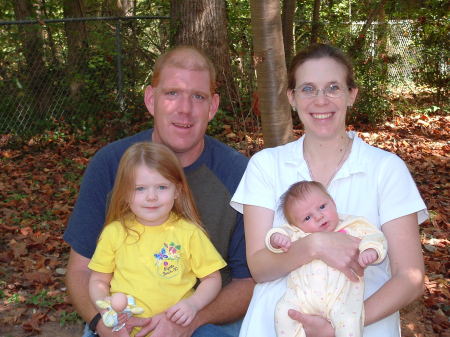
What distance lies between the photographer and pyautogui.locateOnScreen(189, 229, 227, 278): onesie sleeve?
Answer: 3.07 metres

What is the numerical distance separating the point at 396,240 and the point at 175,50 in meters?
1.61

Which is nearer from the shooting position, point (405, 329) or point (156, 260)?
point (156, 260)

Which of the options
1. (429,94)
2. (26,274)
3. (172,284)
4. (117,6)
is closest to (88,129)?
(117,6)

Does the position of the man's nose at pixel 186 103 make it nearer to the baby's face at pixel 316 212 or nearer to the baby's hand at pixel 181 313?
the baby's face at pixel 316 212

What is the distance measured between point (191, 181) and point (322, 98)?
878mm

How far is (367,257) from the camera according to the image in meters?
2.58

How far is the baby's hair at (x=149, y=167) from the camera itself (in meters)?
3.07

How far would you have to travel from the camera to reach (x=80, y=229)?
3307 millimetres

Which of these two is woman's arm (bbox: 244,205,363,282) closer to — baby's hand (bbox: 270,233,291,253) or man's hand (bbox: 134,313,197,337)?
baby's hand (bbox: 270,233,291,253)

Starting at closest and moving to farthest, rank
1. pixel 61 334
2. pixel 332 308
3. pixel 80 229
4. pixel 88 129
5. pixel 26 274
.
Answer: pixel 332 308, pixel 80 229, pixel 61 334, pixel 26 274, pixel 88 129

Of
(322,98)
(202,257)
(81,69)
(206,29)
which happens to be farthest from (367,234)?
(81,69)

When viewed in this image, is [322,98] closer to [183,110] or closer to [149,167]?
[183,110]

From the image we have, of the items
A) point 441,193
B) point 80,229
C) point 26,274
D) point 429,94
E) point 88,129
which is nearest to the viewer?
point 80,229

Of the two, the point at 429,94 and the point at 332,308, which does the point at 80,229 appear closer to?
the point at 332,308
